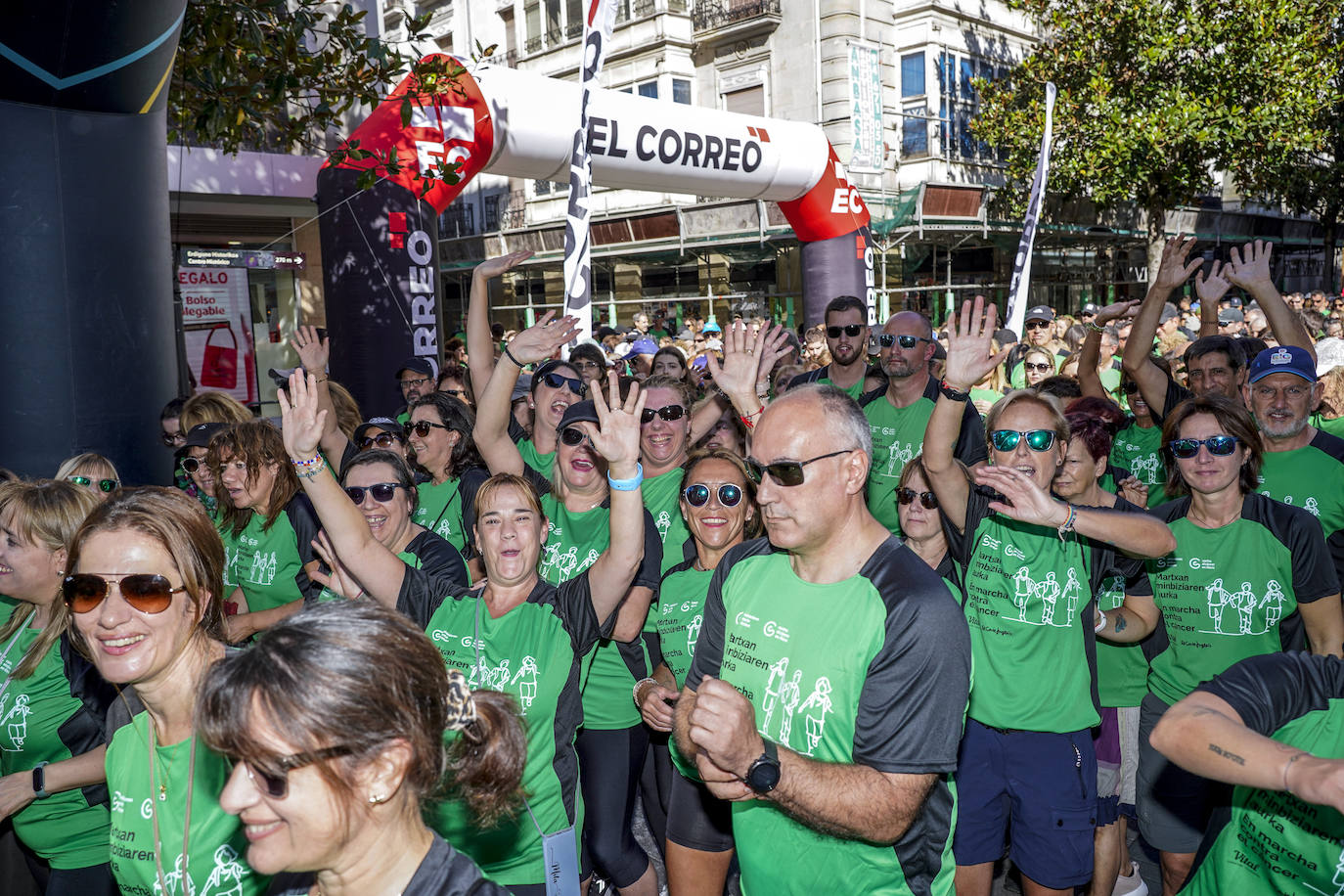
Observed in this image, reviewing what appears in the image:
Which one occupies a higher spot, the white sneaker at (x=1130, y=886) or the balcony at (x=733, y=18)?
the balcony at (x=733, y=18)

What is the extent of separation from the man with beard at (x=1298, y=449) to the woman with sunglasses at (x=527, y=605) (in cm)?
307

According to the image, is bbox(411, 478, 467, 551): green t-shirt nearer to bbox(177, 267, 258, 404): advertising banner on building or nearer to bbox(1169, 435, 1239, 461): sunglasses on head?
bbox(1169, 435, 1239, 461): sunglasses on head

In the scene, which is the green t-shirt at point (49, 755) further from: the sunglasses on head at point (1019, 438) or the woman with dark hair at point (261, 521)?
the sunglasses on head at point (1019, 438)

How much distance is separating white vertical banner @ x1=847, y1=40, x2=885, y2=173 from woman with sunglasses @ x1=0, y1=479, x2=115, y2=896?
19.2 m

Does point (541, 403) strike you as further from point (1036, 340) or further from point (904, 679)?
point (1036, 340)

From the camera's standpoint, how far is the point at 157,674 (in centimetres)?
245

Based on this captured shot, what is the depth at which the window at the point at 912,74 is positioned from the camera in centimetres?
2142

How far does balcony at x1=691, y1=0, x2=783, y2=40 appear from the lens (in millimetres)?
21422

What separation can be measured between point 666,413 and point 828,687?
7.59ft

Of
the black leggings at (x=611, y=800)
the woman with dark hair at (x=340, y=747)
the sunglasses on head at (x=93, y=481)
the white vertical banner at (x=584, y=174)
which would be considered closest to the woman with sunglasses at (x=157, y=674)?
the woman with dark hair at (x=340, y=747)

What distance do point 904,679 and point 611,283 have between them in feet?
75.8

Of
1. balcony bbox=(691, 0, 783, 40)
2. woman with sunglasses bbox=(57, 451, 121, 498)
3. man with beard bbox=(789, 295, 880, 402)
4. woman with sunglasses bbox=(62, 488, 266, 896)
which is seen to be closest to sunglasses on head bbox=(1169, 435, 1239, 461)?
man with beard bbox=(789, 295, 880, 402)

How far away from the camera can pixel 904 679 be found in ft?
7.34

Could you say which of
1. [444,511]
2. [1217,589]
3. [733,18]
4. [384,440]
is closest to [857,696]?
[1217,589]
